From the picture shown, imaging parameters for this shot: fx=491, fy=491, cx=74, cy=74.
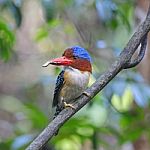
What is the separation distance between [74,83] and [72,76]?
35 millimetres

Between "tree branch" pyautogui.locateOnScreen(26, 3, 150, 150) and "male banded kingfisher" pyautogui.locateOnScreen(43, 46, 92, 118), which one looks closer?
"tree branch" pyautogui.locateOnScreen(26, 3, 150, 150)

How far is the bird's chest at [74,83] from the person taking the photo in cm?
194

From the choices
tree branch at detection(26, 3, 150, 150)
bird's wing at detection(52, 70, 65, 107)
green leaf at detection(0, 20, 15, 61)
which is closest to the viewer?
tree branch at detection(26, 3, 150, 150)

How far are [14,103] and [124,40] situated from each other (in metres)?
1.28

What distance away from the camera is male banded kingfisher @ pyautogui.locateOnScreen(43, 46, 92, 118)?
1.79 meters

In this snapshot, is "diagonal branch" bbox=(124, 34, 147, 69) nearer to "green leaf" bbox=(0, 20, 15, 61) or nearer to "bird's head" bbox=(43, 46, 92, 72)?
"bird's head" bbox=(43, 46, 92, 72)

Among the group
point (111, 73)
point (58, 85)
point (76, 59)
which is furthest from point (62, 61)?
point (58, 85)

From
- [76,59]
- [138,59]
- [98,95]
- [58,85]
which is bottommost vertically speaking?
[98,95]

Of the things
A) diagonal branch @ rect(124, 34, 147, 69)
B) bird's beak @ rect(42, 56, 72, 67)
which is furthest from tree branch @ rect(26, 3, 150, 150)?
bird's beak @ rect(42, 56, 72, 67)

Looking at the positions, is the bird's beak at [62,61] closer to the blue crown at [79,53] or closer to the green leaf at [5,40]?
the blue crown at [79,53]

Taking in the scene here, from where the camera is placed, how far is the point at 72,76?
2012mm

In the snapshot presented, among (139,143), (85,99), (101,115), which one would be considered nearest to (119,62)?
(85,99)

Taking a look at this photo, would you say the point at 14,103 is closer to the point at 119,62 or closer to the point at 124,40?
the point at 124,40

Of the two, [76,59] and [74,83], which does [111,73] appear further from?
[74,83]
